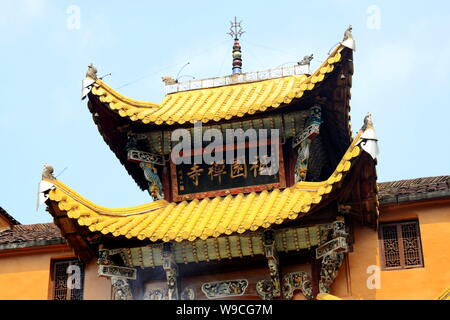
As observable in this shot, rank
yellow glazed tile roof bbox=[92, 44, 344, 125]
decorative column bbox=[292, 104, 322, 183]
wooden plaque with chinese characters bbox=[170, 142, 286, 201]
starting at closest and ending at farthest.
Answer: yellow glazed tile roof bbox=[92, 44, 344, 125] → decorative column bbox=[292, 104, 322, 183] → wooden plaque with chinese characters bbox=[170, 142, 286, 201]

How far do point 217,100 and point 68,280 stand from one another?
14.8ft

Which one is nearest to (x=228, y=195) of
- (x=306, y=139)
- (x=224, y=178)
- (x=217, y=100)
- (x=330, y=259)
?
(x=224, y=178)

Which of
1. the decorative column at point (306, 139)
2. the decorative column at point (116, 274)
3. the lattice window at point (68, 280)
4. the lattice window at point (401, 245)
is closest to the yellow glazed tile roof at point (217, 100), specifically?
the decorative column at point (306, 139)

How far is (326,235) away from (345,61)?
118 inches

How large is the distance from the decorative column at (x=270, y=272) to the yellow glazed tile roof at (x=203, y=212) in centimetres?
40

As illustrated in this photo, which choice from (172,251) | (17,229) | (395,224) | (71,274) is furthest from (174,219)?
(17,229)

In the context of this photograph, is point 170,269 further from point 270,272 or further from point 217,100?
point 217,100

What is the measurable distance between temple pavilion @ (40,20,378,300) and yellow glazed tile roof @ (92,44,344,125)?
0.03 m

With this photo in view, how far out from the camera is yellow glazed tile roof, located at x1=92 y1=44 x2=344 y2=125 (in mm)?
16969

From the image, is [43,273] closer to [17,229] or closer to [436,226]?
[17,229]

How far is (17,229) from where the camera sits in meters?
20.6

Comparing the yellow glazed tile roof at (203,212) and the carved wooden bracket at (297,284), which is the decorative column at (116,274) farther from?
the carved wooden bracket at (297,284)

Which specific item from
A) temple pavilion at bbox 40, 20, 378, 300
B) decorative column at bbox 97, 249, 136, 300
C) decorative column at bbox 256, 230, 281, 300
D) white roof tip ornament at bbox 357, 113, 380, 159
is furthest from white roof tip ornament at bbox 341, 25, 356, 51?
decorative column at bbox 97, 249, 136, 300

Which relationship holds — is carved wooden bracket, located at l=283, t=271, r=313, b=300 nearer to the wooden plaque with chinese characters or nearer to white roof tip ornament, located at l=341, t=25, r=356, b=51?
the wooden plaque with chinese characters
